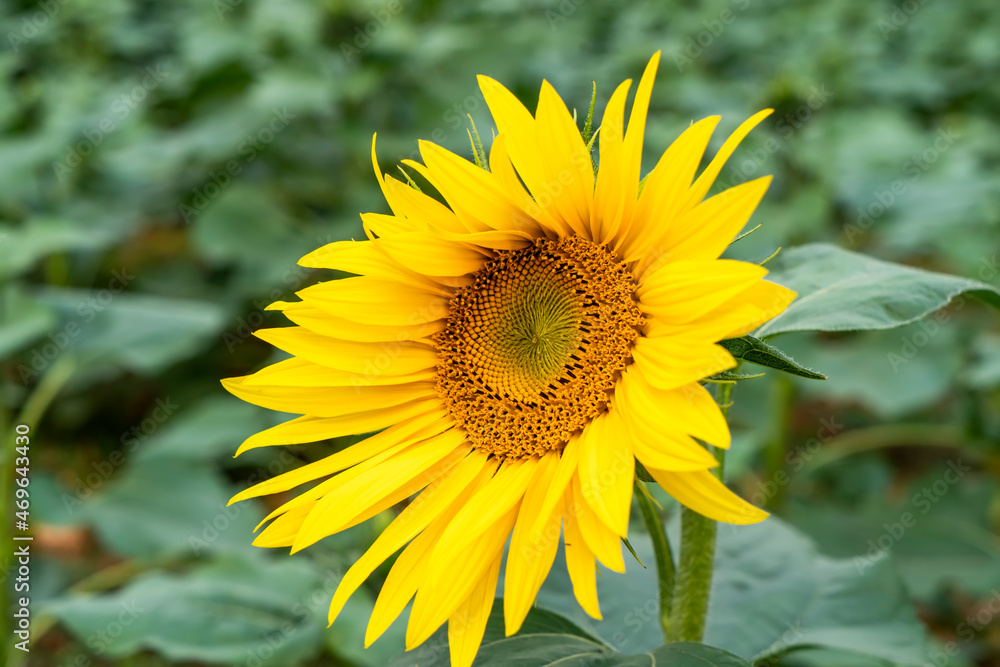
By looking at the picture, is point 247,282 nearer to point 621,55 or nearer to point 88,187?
point 88,187

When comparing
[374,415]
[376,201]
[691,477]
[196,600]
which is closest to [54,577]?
[196,600]

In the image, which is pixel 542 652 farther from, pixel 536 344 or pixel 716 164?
pixel 716 164

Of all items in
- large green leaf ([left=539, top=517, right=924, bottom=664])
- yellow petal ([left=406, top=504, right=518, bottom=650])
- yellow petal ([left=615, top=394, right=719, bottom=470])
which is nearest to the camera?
yellow petal ([left=615, top=394, right=719, bottom=470])

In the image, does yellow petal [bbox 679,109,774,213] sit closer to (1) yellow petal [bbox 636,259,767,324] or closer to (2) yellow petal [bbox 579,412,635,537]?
(1) yellow petal [bbox 636,259,767,324]

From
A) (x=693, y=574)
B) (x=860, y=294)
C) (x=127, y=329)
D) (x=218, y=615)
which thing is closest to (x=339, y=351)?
(x=693, y=574)

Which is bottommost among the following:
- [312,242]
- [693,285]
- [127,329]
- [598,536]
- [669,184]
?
[598,536]

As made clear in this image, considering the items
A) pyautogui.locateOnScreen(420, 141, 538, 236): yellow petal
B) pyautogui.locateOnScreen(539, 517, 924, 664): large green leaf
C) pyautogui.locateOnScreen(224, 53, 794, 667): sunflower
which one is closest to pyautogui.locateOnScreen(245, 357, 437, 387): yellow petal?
pyautogui.locateOnScreen(224, 53, 794, 667): sunflower

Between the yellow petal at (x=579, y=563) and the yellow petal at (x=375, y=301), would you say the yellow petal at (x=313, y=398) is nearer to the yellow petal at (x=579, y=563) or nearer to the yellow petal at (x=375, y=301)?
the yellow petal at (x=375, y=301)
